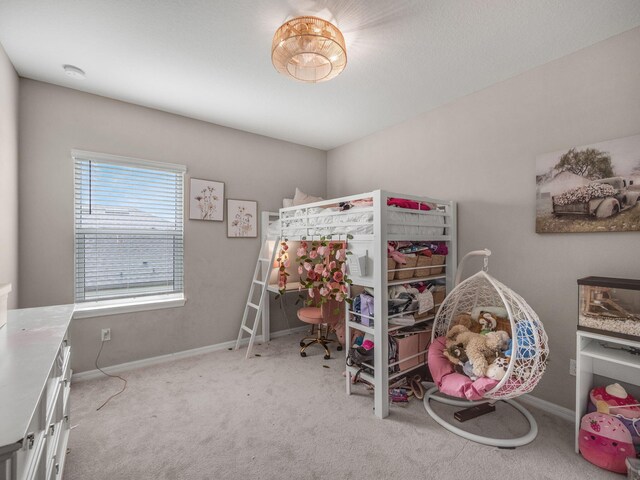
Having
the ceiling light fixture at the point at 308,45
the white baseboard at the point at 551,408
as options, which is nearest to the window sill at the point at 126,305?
the ceiling light fixture at the point at 308,45

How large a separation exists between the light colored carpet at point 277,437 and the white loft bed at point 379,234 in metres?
0.31

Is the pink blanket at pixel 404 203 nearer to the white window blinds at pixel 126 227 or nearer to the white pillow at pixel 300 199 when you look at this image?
the white pillow at pixel 300 199

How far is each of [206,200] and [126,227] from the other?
2.69 feet

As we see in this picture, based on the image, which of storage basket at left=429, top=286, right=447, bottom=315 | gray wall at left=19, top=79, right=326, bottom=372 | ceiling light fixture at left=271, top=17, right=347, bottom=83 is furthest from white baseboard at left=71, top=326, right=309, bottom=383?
ceiling light fixture at left=271, top=17, right=347, bottom=83

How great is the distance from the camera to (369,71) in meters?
2.38

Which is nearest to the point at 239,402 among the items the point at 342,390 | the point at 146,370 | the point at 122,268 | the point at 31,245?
the point at 342,390

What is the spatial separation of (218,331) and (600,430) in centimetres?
329

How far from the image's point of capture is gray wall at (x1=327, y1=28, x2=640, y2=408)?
2002 mm

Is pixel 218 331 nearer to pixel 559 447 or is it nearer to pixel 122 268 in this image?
pixel 122 268

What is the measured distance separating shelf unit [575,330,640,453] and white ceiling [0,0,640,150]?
1913mm

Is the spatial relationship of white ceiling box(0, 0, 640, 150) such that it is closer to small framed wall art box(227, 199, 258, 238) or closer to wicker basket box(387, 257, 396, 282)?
small framed wall art box(227, 199, 258, 238)

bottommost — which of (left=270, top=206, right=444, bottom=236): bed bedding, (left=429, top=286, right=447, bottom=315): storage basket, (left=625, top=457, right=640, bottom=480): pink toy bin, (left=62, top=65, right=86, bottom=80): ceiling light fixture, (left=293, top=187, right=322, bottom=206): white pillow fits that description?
(left=625, top=457, right=640, bottom=480): pink toy bin

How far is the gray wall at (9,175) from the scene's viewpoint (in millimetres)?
2088

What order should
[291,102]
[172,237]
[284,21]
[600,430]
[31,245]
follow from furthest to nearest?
[172,237], [291,102], [31,245], [284,21], [600,430]
